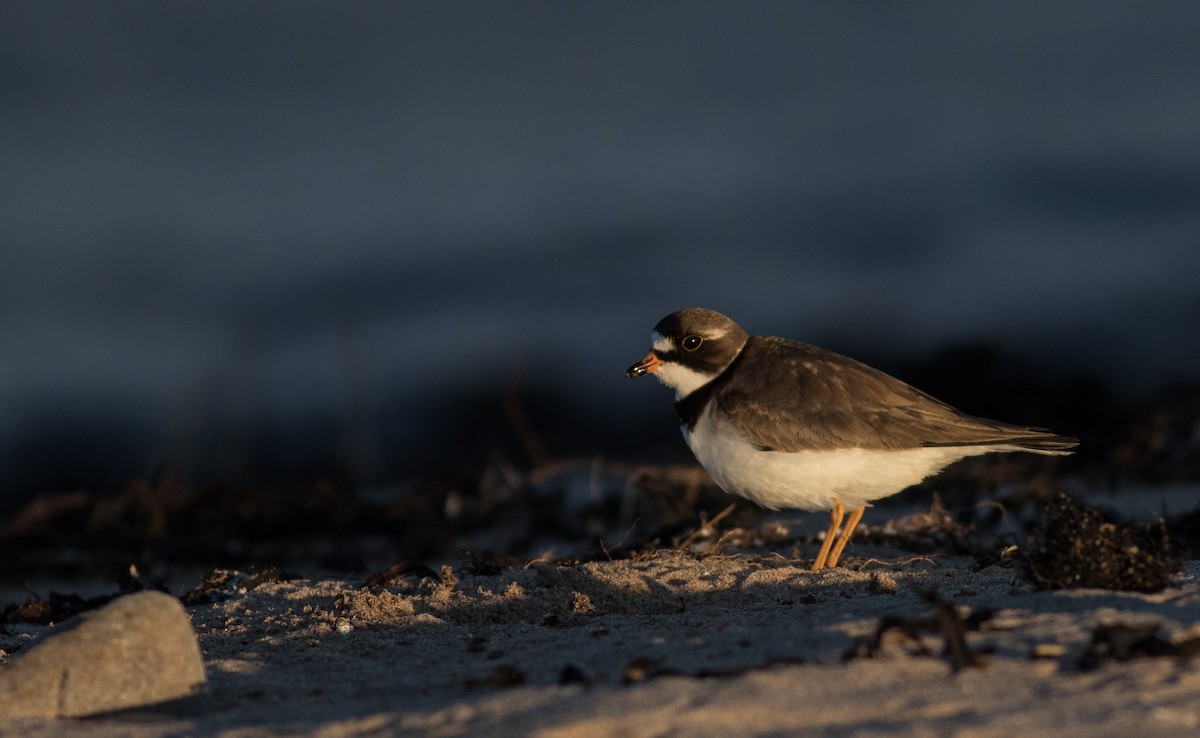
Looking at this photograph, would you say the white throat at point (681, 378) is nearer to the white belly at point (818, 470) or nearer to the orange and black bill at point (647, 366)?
the orange and black bill at point (647, 366)

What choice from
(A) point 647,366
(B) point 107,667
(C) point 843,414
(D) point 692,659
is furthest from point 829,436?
(B) point 107,667

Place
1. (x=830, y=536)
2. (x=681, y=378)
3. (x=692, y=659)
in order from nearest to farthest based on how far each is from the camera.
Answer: (x=692, y=659) → (x=830, y=536) → (x=681, y=378)

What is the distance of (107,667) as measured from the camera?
125 inches

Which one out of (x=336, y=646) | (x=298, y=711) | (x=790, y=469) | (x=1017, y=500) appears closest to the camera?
(x=298, y=711)

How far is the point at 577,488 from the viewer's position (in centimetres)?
852

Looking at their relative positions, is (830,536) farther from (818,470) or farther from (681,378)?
(681,378)

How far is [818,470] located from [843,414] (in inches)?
10.6

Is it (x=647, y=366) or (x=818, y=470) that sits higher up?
(x=647, y=366)

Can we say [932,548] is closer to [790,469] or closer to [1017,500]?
[790,469]

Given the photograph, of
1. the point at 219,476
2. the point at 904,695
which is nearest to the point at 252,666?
the point at 904,695

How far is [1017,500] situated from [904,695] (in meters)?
4.55

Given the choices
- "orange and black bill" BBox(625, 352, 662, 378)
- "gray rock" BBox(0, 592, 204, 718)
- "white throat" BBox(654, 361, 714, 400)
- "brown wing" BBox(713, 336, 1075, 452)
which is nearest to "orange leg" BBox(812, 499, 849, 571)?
"brown wing" BBox(713, 336, 1075, 452)

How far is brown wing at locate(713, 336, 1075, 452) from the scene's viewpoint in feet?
16.8

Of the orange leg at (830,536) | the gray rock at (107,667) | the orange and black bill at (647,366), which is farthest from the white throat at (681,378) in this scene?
the gray rock at (107,667)
